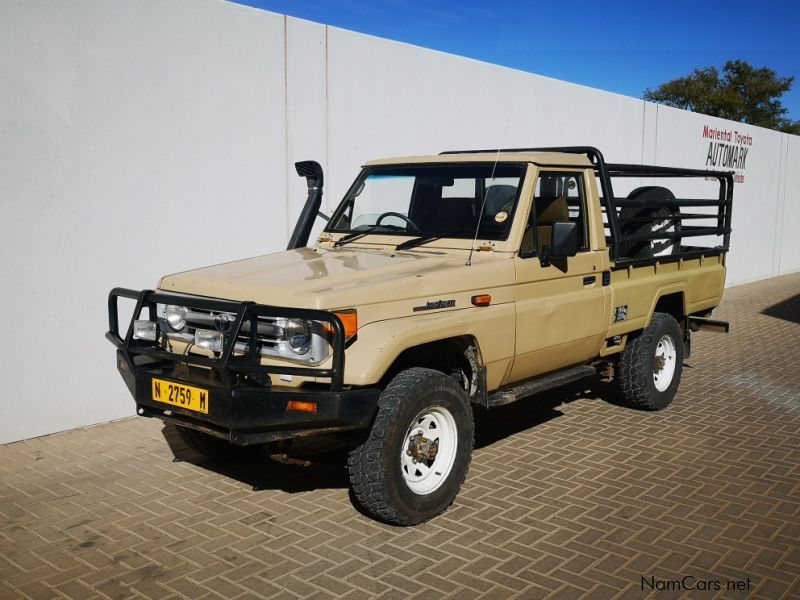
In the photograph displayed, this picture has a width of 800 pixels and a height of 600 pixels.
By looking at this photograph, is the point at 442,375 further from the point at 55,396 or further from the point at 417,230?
the point at 55,396

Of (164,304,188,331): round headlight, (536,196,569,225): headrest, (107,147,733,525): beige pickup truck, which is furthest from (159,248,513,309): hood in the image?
(536,196,569,225): headrest

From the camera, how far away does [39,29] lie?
584 cm

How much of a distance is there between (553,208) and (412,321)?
182 cm

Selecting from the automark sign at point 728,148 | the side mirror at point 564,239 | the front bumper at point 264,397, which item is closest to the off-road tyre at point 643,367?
the side mirror at point 564,239

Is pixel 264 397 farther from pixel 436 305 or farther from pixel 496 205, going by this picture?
pixel 496 205

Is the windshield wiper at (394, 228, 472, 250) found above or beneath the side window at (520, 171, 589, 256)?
beneath

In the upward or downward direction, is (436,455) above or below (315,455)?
above

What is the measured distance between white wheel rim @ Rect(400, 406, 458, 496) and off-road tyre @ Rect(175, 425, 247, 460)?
1568 mm

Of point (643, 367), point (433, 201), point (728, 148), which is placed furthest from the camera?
point (728, 148)

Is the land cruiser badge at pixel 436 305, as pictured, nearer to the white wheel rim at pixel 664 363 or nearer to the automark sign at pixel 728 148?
the white wheel rim at pixel 664 363

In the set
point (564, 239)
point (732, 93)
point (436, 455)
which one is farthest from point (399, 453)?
point (732, 93)

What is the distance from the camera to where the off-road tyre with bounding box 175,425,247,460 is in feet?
17.2

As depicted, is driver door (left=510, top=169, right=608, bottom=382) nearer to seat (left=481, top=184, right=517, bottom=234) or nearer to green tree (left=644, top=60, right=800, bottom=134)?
seat (left=481, top=184, right=517, bottom=234)

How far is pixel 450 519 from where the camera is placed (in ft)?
14.7
